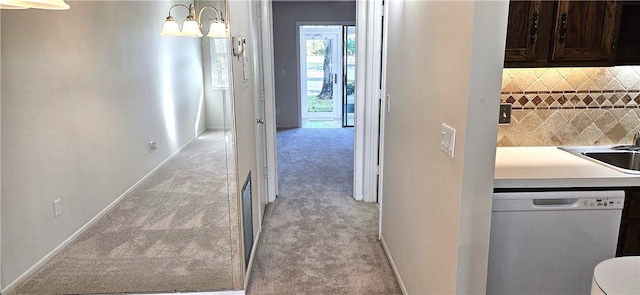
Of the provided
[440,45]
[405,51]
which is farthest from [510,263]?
[405,51]

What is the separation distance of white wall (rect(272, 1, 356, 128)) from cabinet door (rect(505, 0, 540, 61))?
5.78m

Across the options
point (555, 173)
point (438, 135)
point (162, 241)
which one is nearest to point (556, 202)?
point (555, 173)

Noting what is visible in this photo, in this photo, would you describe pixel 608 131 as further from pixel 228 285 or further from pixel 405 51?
pixel 228 285

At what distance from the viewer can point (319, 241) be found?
3.16m

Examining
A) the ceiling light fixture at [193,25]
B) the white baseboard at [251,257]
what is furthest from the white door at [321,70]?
the ceiling light fixture at [193,25]

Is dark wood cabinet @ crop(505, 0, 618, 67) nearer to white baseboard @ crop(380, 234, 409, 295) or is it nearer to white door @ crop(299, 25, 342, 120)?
white baseboard @ crop(380, 234, 409, 295)

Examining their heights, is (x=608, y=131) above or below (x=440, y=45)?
below

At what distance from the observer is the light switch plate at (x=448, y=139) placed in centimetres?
155

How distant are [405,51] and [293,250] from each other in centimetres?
157

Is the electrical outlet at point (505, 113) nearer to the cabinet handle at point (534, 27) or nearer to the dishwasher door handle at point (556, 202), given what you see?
the cabinet handle at point (534, 27)

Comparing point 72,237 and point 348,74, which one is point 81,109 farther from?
point 348,74

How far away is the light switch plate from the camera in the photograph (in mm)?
1554

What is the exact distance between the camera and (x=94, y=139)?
2.56 metres

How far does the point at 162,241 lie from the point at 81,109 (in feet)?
3.00
